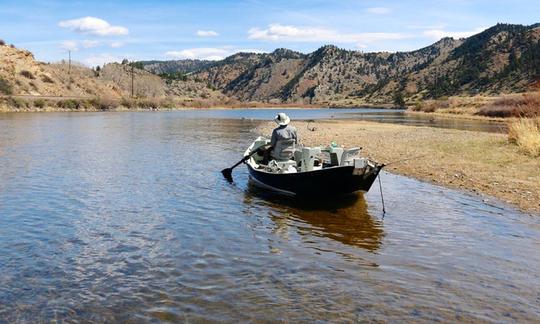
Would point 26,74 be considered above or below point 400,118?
above

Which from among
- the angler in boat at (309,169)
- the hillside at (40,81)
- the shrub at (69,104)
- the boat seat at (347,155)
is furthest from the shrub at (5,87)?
the boat seat at (347,155)

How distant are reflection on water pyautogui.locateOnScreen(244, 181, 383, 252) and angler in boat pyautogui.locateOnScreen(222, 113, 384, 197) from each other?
0.39m

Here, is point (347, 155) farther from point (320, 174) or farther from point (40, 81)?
point (40, 81)

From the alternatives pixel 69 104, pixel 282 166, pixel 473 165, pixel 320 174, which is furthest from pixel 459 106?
pixel 320 174

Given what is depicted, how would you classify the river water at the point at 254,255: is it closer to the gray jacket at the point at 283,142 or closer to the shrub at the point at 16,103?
the gray jacket at the point at 283,142

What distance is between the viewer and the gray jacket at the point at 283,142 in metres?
16.7

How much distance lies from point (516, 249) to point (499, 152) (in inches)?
536

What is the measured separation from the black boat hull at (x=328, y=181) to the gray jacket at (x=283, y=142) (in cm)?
147

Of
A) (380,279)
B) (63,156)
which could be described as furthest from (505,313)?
(63,156)

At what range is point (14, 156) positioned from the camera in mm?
25844

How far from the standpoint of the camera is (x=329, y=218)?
13.4 meters

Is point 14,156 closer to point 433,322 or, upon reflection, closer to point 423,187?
point 423,187

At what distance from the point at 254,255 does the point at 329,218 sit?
147 inches

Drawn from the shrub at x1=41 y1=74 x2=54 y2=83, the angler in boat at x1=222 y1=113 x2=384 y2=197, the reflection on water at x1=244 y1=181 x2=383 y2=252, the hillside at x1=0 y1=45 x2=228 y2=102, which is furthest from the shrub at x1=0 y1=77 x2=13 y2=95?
the reflection on water at x1=244 y1=181 x2=383 y2=252
